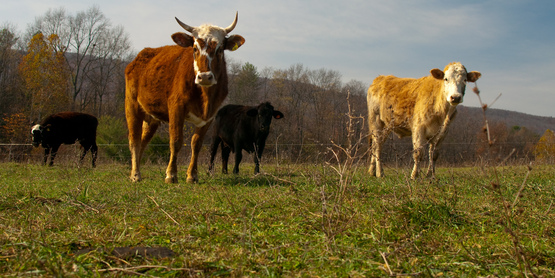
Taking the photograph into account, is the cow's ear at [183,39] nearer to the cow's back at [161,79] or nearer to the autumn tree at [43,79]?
the cow's back at [161,79]

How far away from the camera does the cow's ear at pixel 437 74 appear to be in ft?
29.3

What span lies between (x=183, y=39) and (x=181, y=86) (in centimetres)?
99

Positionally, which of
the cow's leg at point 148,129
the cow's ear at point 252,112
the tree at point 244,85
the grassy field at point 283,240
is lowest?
the grassy field at point 283,240

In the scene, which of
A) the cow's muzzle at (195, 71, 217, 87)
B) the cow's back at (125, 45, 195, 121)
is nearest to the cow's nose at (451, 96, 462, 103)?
the cow's muzzle at (195, 71, 217, 87)

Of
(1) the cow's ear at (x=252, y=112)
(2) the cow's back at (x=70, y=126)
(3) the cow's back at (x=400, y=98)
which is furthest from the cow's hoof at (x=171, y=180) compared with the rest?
(2) the cow's back at (x=70, y=126)

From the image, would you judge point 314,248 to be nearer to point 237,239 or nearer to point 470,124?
point 237,239

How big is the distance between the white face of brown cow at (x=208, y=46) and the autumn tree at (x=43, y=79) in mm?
41471

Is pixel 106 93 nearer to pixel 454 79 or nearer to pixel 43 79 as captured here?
pixel 43 79

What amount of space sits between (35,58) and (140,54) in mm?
42736

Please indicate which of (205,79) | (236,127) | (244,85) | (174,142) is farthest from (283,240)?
(244,85)

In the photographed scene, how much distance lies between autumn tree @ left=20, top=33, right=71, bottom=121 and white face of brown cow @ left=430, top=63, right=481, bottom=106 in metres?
43.5

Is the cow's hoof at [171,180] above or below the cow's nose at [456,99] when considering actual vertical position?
below

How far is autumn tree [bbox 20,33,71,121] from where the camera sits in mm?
43031

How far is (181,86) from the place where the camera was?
7.17 metres
